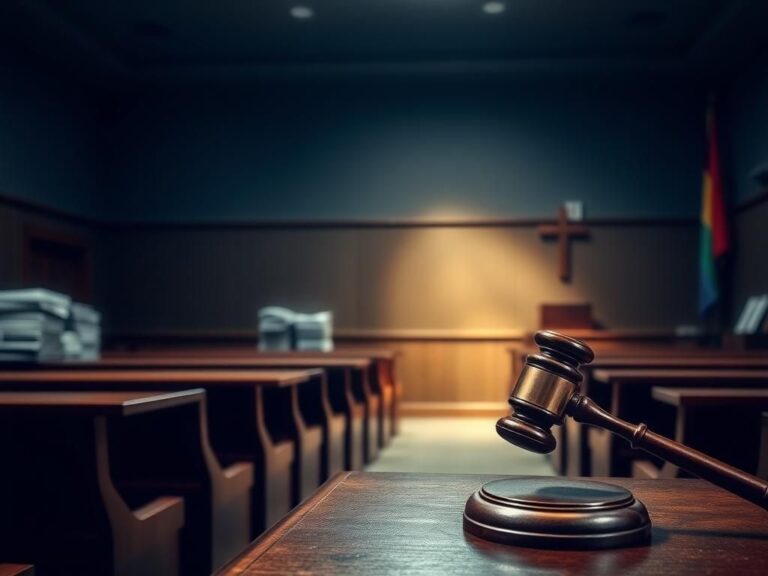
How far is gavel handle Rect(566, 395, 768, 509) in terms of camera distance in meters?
0.67

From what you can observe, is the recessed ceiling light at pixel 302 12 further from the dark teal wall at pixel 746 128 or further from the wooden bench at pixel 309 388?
the dark teal wall at pixel 746 128

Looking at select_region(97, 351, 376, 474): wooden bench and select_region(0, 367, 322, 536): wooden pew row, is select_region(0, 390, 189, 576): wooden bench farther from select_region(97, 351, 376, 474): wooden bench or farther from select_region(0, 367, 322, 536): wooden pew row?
select_region(97, 351, 376, 474): wooden bench

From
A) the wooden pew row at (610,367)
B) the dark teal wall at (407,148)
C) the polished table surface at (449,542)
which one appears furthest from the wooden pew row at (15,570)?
the dark teal wall at (407,148)

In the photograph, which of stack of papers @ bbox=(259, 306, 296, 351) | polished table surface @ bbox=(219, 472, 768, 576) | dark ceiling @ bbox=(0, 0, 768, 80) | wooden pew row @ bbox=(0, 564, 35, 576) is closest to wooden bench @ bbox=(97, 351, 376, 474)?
stack of papers @ bbox=(259, 306, 296, 351)

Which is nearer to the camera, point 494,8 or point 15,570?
point 15,570

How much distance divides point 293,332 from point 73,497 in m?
4.63

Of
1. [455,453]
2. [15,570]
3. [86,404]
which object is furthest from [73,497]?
[455,453]

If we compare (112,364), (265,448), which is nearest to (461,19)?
(112,364)

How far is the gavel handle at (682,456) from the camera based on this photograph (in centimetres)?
67

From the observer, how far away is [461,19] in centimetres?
641

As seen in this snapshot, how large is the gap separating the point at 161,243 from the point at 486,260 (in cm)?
311

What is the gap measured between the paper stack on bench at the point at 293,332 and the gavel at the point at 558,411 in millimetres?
5697

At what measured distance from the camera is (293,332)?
21.4 feet

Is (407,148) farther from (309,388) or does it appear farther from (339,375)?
(309,388)
